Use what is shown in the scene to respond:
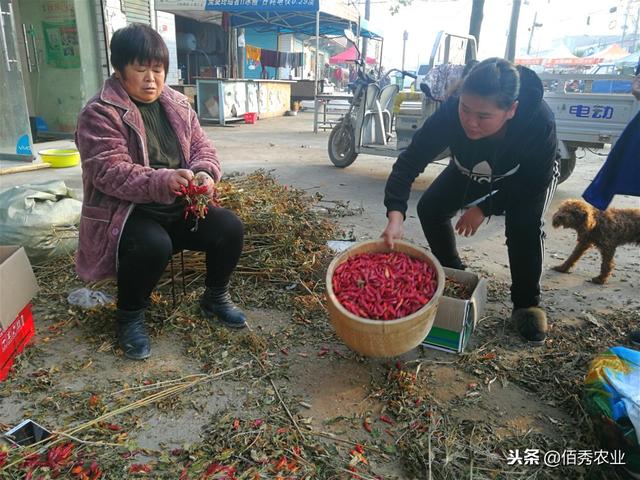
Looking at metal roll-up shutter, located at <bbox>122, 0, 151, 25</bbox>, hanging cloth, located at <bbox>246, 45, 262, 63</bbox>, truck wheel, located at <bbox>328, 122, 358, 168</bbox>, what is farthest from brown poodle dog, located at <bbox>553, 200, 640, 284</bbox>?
hanging cloth, located at <bbox>246, 45, 262, 63</bbox>

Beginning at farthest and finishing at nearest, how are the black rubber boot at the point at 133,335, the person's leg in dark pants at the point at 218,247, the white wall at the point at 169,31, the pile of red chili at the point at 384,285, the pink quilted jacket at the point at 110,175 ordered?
A: the white wall at the point at 169,31 < the person's leg in dark pants at the point at 218,247 < the black rubber boot at the point at 133,335 < the pink quilted jacket at the point at 110,175 < the pile of red chili at the point at 384,285

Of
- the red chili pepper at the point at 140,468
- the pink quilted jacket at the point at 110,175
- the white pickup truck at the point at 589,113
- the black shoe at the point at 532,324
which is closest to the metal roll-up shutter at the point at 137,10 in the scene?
the white pickup truck at the point at 589,113

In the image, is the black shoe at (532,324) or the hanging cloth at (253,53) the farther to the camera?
the hanging cloth at (253,53)

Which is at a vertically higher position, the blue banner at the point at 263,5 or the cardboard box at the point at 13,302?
the blue banner at the point at 263,5

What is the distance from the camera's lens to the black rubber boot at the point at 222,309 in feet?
8.71

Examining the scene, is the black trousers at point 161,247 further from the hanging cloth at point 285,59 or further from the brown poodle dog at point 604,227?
the hanging cloth at point 285,59

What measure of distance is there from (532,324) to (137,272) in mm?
2138

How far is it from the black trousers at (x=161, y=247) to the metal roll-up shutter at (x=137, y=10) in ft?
25.8

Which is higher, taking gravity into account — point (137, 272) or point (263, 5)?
point (263, 5)

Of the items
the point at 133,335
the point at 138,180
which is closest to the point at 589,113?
the point at 138,180

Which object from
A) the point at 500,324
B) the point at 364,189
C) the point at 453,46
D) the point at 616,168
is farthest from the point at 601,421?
the point at 453,46

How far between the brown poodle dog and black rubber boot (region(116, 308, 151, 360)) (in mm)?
3102

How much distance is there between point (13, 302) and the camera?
84.6 inches

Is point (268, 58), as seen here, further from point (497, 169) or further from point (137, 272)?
point (137, 272)
